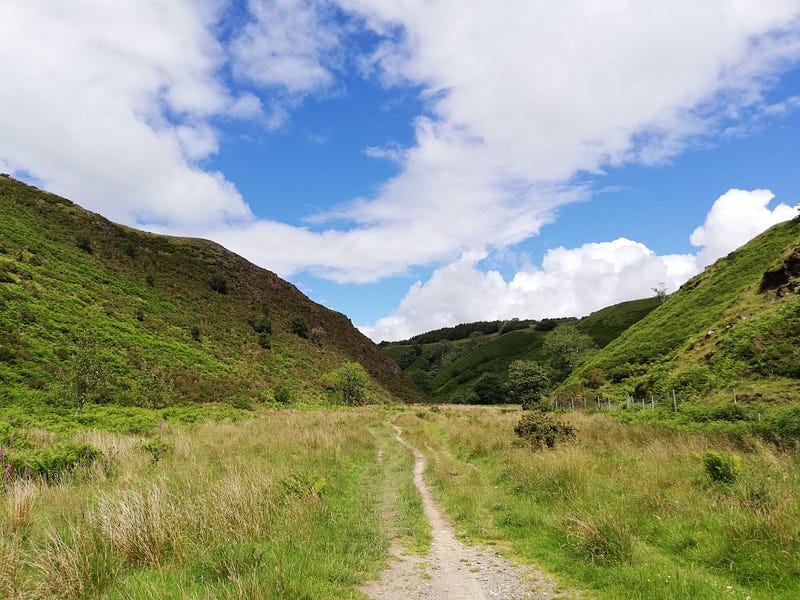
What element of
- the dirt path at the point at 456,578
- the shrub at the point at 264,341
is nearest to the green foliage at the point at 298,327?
the shrub at the point at 264,341

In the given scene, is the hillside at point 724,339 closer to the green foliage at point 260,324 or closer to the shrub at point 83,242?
the green foliage at point 260,324

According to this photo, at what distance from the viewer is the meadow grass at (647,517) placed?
17.6ft

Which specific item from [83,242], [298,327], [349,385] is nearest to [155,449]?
[349,385]

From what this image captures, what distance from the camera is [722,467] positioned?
27.5ft

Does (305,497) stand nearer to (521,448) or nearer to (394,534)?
(394,534)

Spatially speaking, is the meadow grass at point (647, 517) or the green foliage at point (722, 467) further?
the green foliage at point (722, 467)

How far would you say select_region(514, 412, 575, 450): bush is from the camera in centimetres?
1489

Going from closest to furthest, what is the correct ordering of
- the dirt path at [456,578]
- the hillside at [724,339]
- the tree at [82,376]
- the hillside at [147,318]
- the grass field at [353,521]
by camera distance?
the grass field at [353,521], the dirt path at [456,578], the tree at [82,376], the hillside at [724,339], the hillside at [147,318]

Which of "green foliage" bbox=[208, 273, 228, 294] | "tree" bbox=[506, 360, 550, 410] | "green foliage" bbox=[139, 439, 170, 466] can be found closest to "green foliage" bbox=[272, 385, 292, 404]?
"green foliage" bbox=[208, 273, 228, 294]

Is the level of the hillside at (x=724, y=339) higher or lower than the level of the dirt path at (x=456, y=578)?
higher

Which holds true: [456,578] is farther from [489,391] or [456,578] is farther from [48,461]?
[489,391]

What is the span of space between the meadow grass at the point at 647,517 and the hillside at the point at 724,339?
1625 cm

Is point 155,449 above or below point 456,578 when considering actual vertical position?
above

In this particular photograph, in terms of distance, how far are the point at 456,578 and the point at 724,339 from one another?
106 ft
